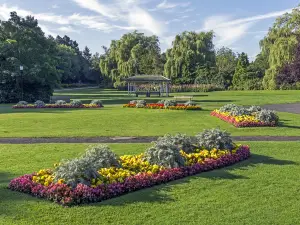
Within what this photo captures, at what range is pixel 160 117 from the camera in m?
19.5

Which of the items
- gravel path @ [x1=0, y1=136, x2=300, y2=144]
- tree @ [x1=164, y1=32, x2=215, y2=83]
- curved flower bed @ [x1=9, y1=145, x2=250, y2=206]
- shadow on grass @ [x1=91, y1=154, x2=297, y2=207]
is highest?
tree @ [x1=164, y1=32, x2=215, y2=83]

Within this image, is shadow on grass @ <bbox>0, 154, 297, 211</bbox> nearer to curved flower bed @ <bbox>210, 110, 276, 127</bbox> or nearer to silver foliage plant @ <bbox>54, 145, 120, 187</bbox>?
silver foliage plant @ <bbox>54, 145, 120, 187</bbox>

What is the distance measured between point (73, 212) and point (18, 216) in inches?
32.2

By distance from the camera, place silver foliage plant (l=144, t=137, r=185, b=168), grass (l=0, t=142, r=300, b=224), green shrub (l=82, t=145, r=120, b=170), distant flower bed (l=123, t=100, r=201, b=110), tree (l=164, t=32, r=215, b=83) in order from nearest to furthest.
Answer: grass (l=0, t=142, r=300, b=224) < green shrub (l=82, t=145, r=120, b=170) < silver foliage plant (l=144, t=137, r=185, b=168) < distant flower bed (l=123, t=100, r=201, b=110) < tree (l=164, t=32, r=215, b=83)

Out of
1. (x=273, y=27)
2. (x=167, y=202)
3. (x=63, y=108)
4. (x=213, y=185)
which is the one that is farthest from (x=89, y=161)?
(x=273, y=27)

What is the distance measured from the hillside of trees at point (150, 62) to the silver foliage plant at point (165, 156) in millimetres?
27006

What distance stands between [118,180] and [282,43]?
4041 cm

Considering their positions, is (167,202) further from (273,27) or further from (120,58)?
(120,58)

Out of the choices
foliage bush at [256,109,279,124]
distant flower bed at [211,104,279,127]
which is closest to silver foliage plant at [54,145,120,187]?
distant flower bed at [211,104,279,127]

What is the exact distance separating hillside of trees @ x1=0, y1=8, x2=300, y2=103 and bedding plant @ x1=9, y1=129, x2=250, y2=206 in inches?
1046

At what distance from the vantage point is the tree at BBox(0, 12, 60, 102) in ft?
108

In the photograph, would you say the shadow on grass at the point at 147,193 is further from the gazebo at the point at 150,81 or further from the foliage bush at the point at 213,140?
the gazebo at the point at 150,81

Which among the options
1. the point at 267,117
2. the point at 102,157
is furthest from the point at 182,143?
the point at 267,117

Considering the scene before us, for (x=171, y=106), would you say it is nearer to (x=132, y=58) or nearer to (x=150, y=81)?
(x=150, y=81)
